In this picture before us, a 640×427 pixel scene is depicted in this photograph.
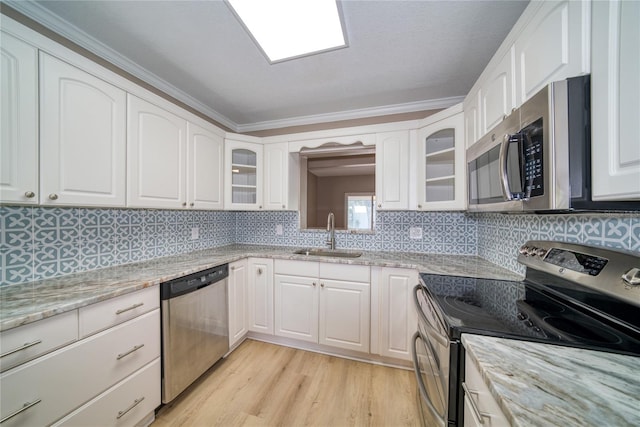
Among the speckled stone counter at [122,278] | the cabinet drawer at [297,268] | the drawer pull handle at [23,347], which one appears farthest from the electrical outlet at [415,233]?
the drawer pull handle at [23,347]

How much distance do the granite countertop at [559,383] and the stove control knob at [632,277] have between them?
0.78 ft

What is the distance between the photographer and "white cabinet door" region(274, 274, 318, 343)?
6.42ft

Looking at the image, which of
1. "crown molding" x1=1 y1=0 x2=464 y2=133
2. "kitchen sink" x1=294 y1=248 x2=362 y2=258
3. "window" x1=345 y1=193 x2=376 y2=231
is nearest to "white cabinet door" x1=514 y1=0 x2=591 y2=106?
"crown molding" x1=1 y1=0 x2=464 y2=133

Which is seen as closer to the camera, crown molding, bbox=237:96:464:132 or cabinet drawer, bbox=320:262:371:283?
cabinet drawer, bbox=320:262:371:283

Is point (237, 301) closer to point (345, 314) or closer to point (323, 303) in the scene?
point (323, 303)

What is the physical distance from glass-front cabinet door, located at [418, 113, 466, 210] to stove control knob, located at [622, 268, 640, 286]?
981mm

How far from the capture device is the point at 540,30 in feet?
2.91

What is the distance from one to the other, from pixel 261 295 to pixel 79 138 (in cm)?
169

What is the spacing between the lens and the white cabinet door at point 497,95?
43.1 inches

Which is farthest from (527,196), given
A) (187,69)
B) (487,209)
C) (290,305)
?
(187,69)

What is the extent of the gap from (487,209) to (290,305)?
1.70 meters

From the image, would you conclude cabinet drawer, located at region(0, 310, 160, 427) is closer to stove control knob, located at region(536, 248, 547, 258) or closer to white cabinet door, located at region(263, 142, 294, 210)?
white cabinet door, located at region(263, 142, 294, 210)

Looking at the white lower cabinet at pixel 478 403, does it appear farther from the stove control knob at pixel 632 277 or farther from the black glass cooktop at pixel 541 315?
the stove control knob at pixel 632 277

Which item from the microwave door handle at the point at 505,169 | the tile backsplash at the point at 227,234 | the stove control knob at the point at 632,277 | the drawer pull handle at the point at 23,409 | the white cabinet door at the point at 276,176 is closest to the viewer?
the stove control knob at the point at 632,277
